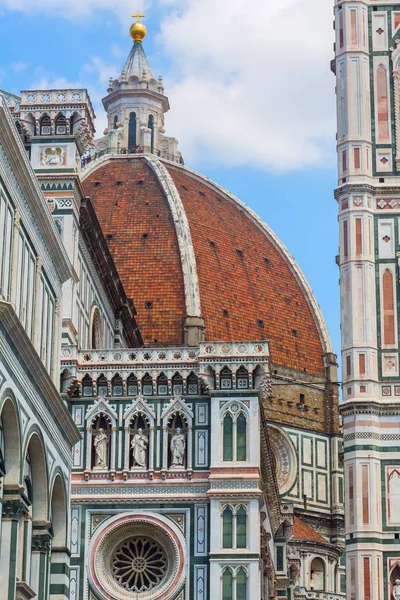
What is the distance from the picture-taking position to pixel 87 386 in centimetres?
3816

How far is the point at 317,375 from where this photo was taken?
75.9 m

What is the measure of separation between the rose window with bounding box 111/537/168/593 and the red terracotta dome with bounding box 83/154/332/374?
33.7m

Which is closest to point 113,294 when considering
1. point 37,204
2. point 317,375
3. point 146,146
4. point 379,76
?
point 379,76

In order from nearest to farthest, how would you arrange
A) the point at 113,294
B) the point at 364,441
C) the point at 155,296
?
the point at 364,441, the point at 113,294, the point at 155,296

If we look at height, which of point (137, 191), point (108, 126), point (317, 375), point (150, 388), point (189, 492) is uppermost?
point (108, 126)

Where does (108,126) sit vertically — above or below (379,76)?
above

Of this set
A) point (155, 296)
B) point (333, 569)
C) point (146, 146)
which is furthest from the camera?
point (146, 146)

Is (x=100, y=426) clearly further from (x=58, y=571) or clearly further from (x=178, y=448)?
(x=58, y=571)

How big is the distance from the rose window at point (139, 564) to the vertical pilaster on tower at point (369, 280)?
5.05 meters

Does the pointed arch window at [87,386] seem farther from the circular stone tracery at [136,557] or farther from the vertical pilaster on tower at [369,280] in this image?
the vertical pilaster on tower at [369,280]

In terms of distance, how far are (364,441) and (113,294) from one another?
1283 centimetres

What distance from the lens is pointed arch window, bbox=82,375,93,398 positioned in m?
38.1

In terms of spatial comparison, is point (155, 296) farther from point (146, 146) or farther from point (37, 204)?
point (37, 204)

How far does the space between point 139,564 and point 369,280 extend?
8074mm
